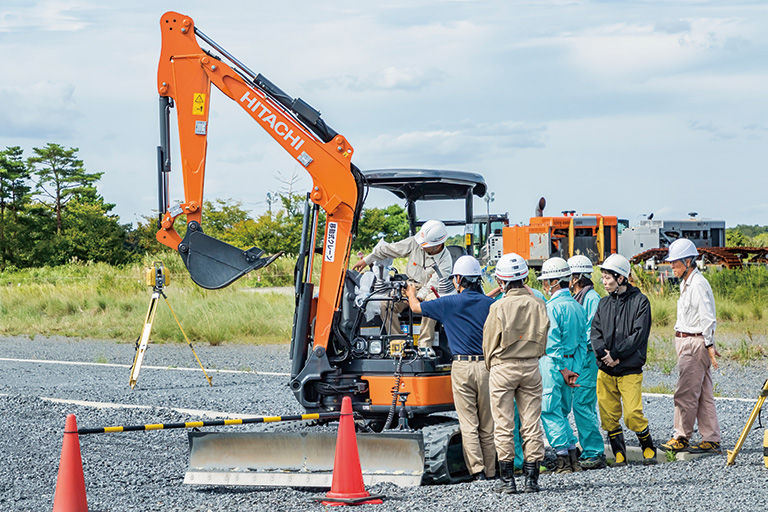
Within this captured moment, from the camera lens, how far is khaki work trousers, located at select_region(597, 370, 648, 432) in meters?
8.68

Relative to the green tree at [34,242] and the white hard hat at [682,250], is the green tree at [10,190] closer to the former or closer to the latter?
the green tree at [34,242]

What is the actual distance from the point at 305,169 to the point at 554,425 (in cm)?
343

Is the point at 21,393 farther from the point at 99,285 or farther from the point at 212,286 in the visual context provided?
the point at 99,285

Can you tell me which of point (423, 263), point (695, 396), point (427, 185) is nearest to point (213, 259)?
point (423, 263)

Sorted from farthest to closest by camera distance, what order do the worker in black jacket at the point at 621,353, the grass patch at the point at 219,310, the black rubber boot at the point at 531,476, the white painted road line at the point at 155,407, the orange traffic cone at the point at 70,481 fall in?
the grass patch at the point at 219,310
the white painted road line at the point at 155,407
the worker in black jacket at the point at 621,353
the black rubber boot at the point at 531,476
the orange traffic cone at the point at 70,481

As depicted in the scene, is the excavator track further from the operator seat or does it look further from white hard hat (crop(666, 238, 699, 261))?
white hard hat (crop(666, 238, 699, 261))

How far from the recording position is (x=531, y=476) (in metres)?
7.42

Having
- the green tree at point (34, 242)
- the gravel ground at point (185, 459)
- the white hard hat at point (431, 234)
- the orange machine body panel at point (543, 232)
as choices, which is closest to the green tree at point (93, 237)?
the green tree at point (34, 242)

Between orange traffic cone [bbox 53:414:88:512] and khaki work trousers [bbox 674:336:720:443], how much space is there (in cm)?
549

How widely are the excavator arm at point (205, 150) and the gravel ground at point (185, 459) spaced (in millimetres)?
1985

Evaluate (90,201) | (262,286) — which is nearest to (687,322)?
(262,286)

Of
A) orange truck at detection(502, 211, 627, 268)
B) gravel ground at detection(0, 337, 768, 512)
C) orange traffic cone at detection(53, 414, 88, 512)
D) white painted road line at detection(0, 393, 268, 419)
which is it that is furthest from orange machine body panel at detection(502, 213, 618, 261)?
orange traffic cone at detection(53, 414, 88, 512)

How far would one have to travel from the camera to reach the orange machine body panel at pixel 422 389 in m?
8.60

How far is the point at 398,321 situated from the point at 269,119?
2.37 meters
